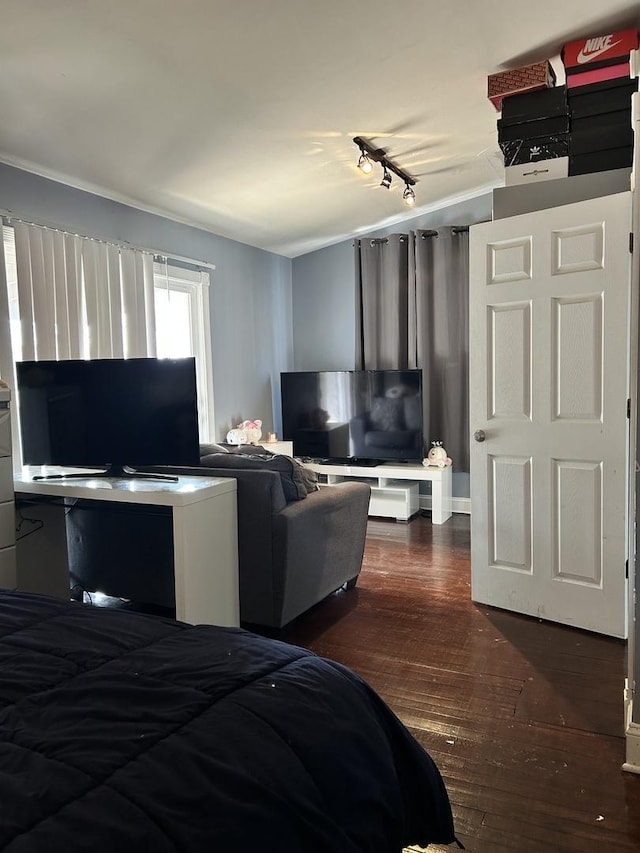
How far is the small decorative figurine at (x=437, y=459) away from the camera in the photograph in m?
5.33

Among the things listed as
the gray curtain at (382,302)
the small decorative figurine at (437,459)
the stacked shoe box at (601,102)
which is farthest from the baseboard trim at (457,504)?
the stacked shoe box at (601,102)

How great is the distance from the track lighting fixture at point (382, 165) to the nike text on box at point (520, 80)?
90cm

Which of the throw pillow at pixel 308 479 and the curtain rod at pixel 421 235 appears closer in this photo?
the throw pillow at pixel 308 479

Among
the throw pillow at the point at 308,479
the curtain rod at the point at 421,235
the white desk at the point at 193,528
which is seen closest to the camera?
the white desk at the point at 193,528

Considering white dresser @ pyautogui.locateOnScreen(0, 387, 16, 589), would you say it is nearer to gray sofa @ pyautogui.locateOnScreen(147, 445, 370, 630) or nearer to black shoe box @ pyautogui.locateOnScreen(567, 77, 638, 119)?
gray sofa @ pyautogui.locateOnScreen(147, 445, 370, 630)

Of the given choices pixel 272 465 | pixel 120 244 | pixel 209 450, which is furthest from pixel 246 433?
pixel 272 465

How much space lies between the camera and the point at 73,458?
3211 millimetres

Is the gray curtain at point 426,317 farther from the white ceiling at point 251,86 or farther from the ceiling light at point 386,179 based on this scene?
the ceiling light at point 386,179

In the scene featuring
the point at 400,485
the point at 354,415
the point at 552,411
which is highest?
the point at 552,411

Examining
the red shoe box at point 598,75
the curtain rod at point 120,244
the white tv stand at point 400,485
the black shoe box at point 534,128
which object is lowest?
the white tv stand at point 400,485

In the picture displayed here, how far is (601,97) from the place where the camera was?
298cm

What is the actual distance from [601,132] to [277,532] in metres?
2.37

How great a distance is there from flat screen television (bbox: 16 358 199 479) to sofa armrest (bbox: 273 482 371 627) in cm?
55

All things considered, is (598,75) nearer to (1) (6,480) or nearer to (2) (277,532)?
(2) (277,532)
